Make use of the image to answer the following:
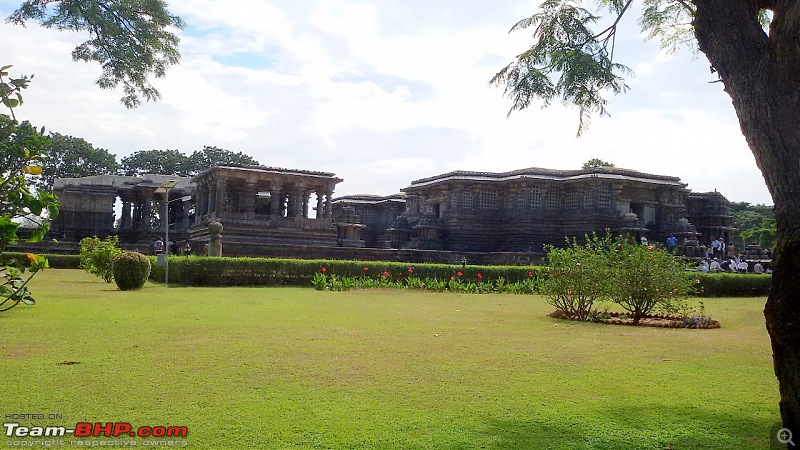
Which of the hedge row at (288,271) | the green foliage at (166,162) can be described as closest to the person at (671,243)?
the hedge row at (288,271)

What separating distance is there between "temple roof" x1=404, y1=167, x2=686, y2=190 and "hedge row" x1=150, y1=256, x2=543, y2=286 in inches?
488

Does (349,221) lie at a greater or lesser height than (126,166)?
lesser

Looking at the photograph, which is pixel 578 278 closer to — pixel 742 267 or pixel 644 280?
pixel 644 280

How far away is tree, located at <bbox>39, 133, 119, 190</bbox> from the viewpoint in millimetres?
54625

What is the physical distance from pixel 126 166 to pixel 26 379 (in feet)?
204

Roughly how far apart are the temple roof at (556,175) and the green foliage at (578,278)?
2041cm

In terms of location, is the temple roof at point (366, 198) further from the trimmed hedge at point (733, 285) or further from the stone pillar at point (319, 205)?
the trimmed hedge at point (733, 285)

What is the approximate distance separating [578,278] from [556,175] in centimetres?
2229

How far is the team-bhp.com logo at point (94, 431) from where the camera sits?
3.87 meters

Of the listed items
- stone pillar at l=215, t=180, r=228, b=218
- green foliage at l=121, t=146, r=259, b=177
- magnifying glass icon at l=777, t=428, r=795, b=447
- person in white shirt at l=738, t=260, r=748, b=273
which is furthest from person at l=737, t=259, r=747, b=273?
green foliage at l=121, t=146, r=259, b=177

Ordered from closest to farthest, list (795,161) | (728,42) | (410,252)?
(795,161)
(728,42)
(410,252)

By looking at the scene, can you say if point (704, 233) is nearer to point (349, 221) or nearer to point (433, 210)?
point (433, 210)

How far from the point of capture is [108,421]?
409 centimetres

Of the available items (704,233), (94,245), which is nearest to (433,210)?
(704,233)
